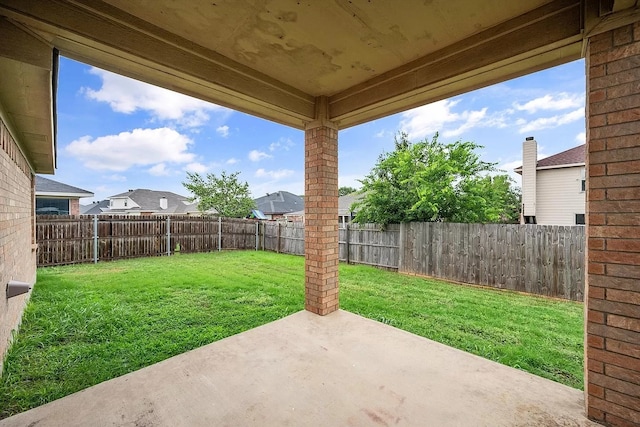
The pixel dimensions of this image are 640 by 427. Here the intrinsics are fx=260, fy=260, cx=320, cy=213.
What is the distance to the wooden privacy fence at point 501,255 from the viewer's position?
4.84 metres

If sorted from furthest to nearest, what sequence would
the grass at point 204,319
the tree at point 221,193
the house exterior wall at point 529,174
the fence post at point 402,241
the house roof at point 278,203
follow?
the house roof at point 278,203, the tree at point 221,193, the house exterior wall at point 529,174, the fence post at point 402,241, the grass at point 204,319

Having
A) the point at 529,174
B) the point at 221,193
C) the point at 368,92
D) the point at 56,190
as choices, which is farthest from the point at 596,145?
the point at 221,193

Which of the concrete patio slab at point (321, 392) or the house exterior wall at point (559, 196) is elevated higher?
the house exterior wall at point (559, 196)

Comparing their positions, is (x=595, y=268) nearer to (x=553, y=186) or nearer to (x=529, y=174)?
(x=529, y=174)

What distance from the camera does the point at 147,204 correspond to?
24016mm

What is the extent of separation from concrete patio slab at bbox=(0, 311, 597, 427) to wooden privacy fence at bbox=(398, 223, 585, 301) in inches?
154

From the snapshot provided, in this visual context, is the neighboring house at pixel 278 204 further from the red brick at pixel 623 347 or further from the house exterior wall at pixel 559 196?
the red brick at pixel 623 347

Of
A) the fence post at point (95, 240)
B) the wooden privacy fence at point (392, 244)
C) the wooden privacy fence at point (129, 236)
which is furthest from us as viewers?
the fence post at point (95, 240)

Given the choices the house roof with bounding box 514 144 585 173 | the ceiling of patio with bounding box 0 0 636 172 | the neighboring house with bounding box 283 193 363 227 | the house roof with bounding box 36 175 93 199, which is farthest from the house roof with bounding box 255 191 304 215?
the ceiling of patio with bounding box 0 0 636 172

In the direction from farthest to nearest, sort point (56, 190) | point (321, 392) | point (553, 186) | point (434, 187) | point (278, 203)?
point (278, 203) → point (56, 190) → point (553, 186) → point (434, 187) → point (321, 392)

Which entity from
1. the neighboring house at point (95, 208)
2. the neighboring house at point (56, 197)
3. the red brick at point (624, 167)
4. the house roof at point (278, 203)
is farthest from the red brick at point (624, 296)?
the neighboring house at point (95, 208)

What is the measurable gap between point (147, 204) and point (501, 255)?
27.1 meters

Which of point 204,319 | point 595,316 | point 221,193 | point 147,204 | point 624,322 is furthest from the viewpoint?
point 147,204

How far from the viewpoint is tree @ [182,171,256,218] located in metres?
18.3
